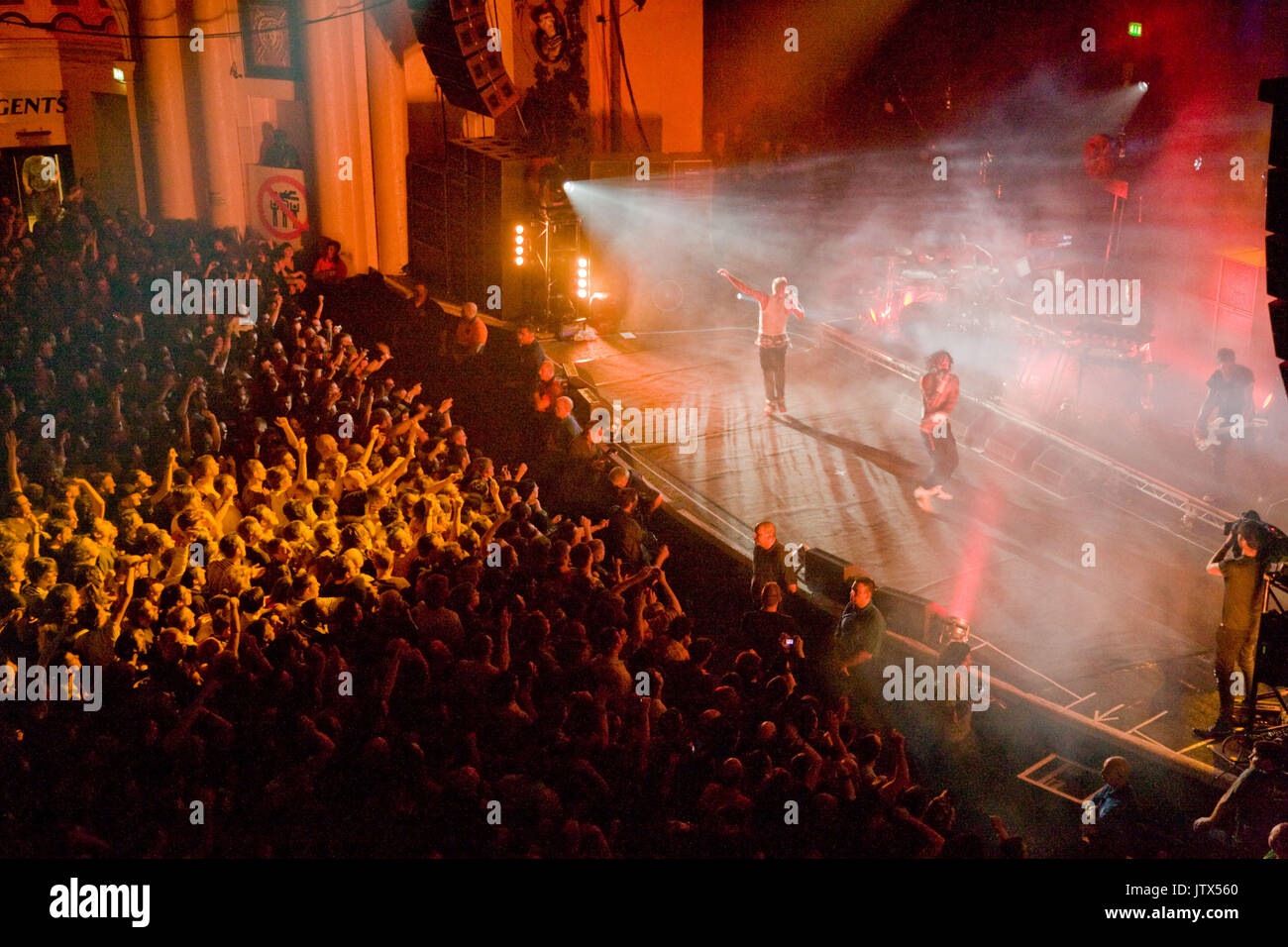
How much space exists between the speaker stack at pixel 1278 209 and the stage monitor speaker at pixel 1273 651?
237 centimetres

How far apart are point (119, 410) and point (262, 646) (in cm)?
250

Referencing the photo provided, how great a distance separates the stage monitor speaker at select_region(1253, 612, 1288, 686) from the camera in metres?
6.33

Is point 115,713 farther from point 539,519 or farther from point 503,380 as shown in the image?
point 503,380

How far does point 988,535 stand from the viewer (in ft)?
28.9

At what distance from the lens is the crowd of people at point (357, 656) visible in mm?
4207

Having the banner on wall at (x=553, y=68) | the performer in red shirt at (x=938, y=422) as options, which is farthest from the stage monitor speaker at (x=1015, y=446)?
the banner on wall at (x=553, y=68)

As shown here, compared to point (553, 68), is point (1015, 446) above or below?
below

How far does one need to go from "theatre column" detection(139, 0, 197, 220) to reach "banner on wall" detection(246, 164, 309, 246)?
78 centimetres

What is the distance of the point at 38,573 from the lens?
525 cm

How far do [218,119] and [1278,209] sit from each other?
1299cm

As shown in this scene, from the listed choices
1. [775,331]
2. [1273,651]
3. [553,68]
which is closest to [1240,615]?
[1273,651]

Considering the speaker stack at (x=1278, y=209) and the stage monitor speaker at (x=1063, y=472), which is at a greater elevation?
the speaker stack at (x=1278, y=209)

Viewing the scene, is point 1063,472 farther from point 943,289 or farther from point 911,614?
point 943,289

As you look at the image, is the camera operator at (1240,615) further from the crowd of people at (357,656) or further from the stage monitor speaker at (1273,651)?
the crowd of people at (357,656)
